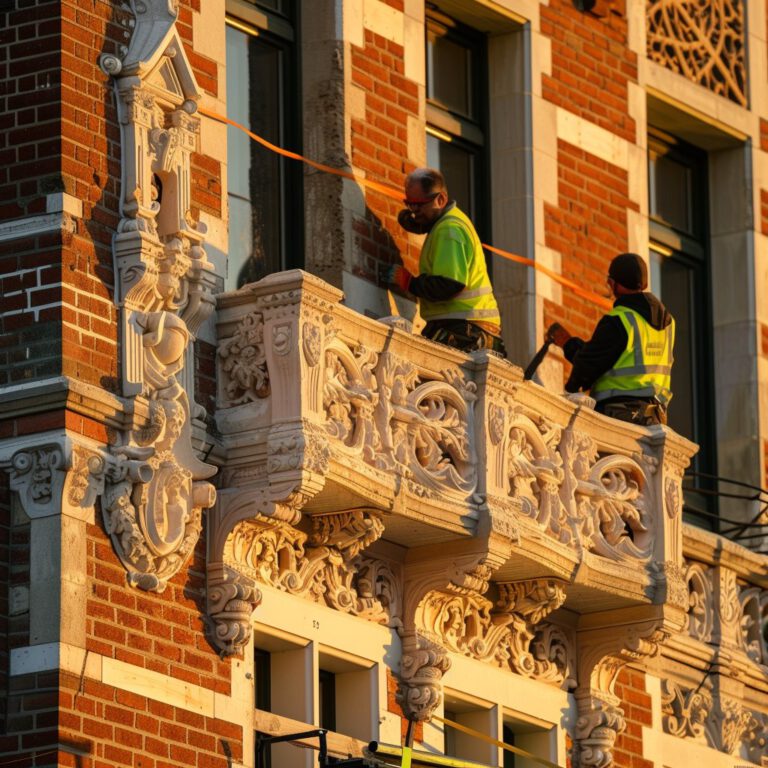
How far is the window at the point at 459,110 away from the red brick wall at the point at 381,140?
37.7 inches

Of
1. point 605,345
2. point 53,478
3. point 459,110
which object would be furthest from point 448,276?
point 53,478

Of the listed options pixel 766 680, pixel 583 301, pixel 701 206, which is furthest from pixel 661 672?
pixel 701 206

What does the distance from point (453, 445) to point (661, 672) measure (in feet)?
12.5

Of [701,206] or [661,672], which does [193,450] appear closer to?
[661,672]

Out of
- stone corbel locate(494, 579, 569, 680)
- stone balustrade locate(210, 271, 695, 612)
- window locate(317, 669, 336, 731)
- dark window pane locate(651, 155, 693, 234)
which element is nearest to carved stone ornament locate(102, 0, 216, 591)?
stone balustrade locate(210, 271, 695, 612)

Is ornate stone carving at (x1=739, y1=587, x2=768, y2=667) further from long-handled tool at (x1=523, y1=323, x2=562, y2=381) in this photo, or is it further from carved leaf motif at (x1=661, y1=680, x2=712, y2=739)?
long-handled tool at (x1=523, y1=323, x2=562, y2=381)

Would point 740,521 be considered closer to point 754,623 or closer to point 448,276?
point 754,623

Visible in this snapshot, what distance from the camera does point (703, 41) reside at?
2592 cm

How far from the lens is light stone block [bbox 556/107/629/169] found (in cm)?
2378

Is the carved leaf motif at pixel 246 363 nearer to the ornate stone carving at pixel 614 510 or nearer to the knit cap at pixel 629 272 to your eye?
the ornate stone carving at pixel 614 510

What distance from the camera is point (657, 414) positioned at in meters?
22.2

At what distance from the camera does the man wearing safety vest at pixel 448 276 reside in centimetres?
2083

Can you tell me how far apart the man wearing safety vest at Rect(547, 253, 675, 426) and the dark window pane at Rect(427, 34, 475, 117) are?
2085mm

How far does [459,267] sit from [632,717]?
3845 millimetres
